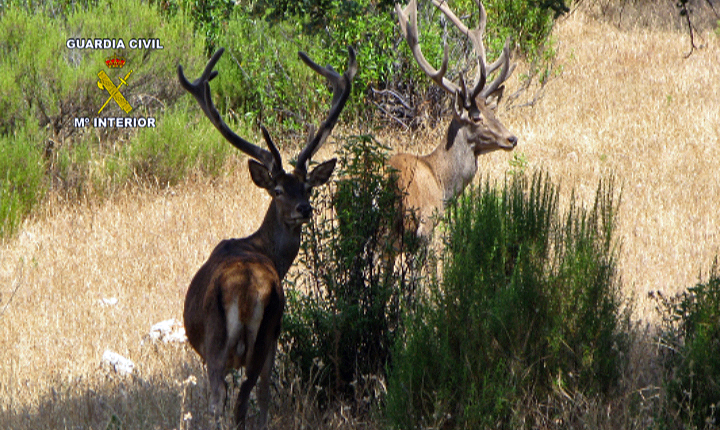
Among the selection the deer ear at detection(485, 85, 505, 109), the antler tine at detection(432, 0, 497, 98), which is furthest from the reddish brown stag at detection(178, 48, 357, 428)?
the deer ear at detection(485, 85, 505, 109)

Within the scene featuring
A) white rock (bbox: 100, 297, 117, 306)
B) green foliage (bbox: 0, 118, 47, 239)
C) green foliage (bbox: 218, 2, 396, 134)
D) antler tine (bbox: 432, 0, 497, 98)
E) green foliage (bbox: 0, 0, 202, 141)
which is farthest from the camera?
green foliage (bbox: 218, 2, 396, 134)

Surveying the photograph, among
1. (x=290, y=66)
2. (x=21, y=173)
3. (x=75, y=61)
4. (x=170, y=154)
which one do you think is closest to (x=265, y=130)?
(x=21, y=173)

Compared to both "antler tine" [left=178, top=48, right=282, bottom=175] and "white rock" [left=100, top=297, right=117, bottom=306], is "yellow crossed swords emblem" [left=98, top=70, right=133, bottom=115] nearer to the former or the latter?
"white rock" [left=100, top=297, right=117, bottom=306]

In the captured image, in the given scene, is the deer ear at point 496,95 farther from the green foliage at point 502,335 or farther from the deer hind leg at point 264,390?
the deer hind leg at point 264,390

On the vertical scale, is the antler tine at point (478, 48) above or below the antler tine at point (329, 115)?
above

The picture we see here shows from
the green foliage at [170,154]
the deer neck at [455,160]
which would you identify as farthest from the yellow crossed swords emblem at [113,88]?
the deer neck at [455,160]

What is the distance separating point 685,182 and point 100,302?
6941 millimetres

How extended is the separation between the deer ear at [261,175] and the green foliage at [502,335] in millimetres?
1473

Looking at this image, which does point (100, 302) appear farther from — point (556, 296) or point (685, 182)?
point (685, 182)

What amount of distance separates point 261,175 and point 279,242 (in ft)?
1.51

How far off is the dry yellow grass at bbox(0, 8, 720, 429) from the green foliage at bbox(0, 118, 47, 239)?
0.27 metres

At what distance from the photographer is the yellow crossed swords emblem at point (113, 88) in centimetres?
1177

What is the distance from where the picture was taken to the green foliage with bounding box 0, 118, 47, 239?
10.0m

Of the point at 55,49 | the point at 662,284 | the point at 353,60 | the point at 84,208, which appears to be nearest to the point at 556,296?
the point at 353,60
